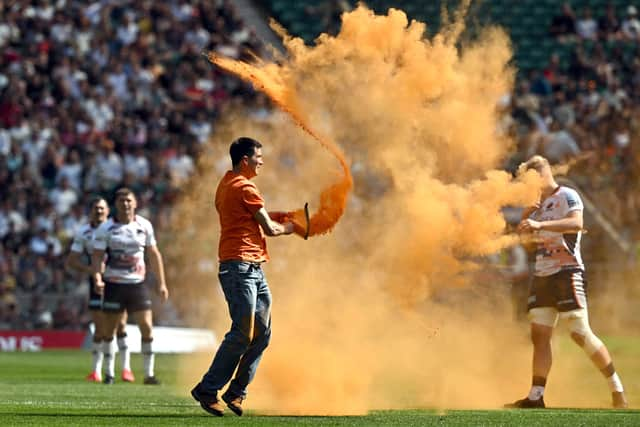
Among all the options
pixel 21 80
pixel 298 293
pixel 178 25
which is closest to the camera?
pixel 298 293

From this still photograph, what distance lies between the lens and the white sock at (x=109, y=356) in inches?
736

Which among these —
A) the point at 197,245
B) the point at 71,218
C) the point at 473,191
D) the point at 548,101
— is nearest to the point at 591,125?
the point at 548,101

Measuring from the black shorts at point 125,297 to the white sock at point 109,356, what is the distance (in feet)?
1.81

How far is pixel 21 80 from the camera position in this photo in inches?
1222

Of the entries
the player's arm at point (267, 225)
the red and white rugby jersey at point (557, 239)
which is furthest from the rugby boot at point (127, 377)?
the player's arm at point (267, 225)

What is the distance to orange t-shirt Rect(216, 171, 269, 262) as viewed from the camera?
12484 mm

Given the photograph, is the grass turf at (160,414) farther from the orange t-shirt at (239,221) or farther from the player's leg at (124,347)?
the player's leg at (124,347)

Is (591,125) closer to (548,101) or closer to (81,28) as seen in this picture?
(548,101)

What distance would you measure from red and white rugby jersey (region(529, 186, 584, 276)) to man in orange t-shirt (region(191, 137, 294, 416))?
341 cm

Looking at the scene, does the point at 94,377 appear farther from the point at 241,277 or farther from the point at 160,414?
the point at 241,277

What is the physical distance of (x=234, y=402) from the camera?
1262 cm

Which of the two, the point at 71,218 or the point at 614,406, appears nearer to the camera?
the point at 614,406

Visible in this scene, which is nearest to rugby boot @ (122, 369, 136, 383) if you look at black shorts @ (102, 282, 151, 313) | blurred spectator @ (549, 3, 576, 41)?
black shorts @ (102, 282, 151, 313)

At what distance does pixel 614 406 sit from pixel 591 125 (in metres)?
17.6
